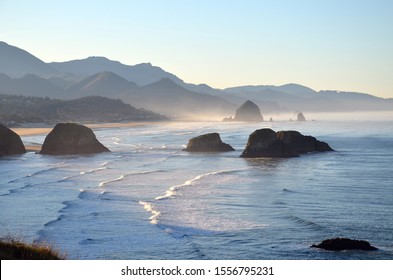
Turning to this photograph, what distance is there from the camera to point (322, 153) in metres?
70.9

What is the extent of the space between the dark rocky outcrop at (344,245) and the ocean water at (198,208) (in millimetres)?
377

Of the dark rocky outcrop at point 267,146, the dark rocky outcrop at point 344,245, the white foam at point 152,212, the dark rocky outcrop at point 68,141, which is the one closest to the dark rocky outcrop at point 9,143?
the dark rocky outcrop at point 68,141

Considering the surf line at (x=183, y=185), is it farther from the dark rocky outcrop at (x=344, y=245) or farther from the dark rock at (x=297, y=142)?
the dark rock at (x=297, y=142)

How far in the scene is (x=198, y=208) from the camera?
31.2m

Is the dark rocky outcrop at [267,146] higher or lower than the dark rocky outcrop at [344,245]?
higher

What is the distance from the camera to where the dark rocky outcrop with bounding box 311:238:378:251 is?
21.7 meters

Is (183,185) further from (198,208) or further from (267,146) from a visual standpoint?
(267,146)

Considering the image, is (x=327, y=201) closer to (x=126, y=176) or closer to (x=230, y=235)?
(x=230, y=235)

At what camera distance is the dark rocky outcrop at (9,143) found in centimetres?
6581

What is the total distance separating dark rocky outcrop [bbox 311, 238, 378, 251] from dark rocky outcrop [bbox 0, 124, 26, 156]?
165 ft

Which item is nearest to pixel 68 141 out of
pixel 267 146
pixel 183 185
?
pixel 267 146

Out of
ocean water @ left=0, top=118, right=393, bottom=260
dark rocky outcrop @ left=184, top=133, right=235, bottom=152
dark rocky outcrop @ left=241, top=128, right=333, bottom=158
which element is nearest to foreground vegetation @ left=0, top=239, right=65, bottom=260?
ocean water @ left=0, top=118, right=393, bottom=260
